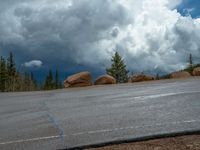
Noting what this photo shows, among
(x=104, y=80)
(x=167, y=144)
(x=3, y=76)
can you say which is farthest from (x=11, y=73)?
(x=167, y=144)

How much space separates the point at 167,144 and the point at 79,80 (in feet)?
76.5

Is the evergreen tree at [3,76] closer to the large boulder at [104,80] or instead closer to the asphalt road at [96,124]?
the large boulder at [104,80]

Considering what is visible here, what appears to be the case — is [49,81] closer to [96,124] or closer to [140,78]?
[140,78]

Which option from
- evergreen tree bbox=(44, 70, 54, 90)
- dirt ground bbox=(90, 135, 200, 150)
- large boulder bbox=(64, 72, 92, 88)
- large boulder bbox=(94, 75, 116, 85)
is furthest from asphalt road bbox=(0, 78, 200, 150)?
evergreen tree bbox=(44, 70, 54, 90)

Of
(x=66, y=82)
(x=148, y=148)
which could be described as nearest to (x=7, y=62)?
(x=66, y=82)

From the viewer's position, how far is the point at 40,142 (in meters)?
6.37

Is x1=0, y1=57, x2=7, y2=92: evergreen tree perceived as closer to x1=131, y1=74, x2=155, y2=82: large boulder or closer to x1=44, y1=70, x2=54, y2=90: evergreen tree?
x1=44, y1=70, x2=54, y2=90: evergreen tree

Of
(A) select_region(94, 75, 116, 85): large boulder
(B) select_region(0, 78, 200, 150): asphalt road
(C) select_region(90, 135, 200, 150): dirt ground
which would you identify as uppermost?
(A) select_region(94, 75, 116, 85): large boulder

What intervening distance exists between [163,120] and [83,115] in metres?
2.36

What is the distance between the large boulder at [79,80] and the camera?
28.4 metres

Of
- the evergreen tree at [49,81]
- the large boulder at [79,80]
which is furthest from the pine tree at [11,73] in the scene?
the large boulder at [79,80]

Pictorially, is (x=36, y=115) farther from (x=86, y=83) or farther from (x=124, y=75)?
(x=124, y=75)

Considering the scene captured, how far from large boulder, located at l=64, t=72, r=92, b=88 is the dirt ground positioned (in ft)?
74.4

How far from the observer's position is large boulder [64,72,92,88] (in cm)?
2841
